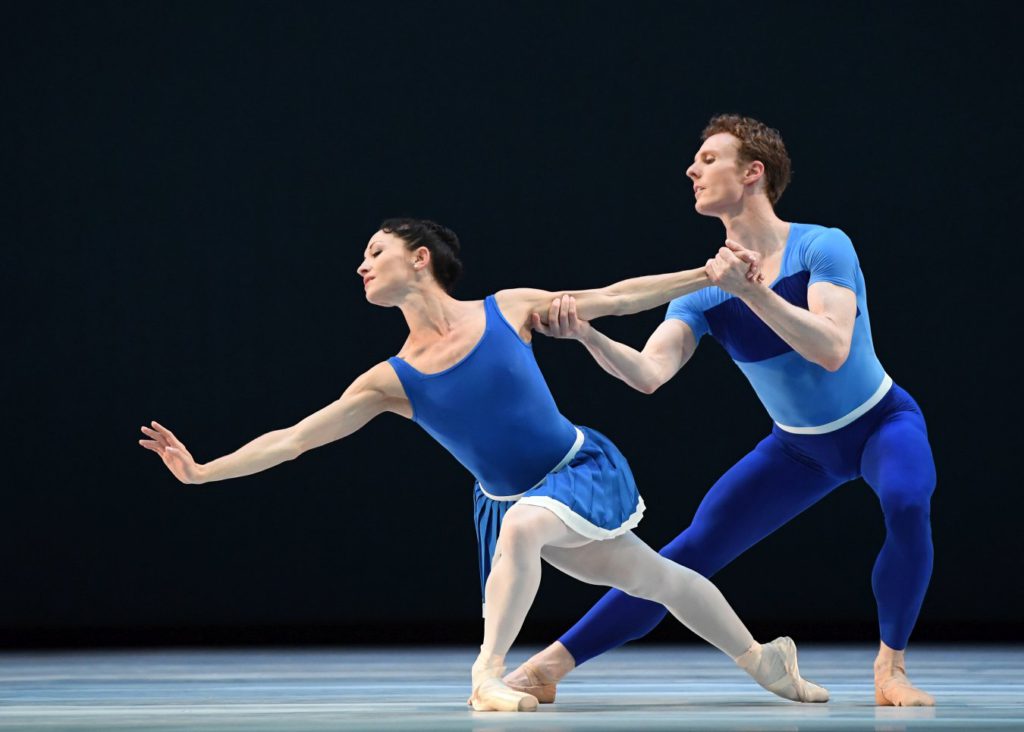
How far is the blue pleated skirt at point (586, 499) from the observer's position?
312 centimetres

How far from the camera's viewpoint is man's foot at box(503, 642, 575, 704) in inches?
133

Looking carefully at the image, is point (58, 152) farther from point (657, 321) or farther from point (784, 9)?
point (784, 9)

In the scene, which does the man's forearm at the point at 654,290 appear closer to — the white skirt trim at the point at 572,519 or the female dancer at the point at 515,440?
the female dancer at the point at 515,440

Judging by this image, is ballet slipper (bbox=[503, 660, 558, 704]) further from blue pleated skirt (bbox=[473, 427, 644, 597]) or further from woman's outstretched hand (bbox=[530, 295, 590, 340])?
woman's outstretched hand (bbox=[530, 295, 590, 340])

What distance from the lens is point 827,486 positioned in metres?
3.61

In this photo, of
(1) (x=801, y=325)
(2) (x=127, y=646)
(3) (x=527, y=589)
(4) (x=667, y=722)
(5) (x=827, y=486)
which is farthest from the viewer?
(2) (x=127, y=646)

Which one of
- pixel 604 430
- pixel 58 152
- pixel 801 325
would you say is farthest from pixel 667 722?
Answer: pixel 58 152

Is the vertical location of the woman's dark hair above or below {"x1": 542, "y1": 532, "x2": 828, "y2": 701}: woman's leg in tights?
above

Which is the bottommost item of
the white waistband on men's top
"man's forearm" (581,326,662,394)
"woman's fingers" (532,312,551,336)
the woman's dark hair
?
the white waistband on men's top

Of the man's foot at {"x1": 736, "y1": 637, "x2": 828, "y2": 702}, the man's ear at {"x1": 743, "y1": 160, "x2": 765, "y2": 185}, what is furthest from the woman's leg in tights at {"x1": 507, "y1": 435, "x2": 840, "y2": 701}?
the man's ear at {"x1": 743, "y1": 160, "x2": 765, "y2": 185}

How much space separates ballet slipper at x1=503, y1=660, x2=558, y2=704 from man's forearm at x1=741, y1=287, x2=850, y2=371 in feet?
3.02

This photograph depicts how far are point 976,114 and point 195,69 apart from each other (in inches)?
128

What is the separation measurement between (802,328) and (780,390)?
32 centimetres

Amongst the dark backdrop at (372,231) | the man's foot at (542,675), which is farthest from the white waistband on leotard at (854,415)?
the dark backdrop at (372,231)
